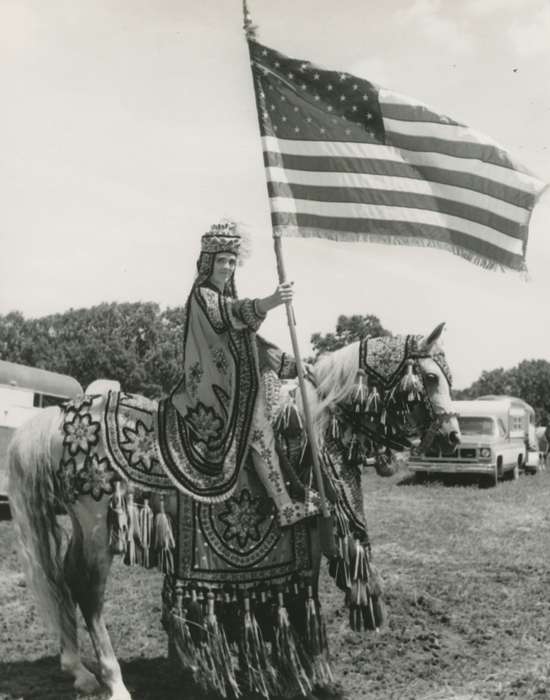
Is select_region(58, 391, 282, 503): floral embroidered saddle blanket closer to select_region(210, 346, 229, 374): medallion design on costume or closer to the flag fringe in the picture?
select_region(210, 346, 229, 374): medallion design on costume

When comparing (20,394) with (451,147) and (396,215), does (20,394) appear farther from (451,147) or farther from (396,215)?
(451,147)

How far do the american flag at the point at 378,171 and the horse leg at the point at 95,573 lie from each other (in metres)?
1.96

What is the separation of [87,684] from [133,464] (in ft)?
4.48

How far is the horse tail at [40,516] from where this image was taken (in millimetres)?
5035

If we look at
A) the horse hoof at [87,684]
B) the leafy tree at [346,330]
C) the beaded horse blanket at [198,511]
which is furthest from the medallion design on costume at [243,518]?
the leafy tree at [346,330]

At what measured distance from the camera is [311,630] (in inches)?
186

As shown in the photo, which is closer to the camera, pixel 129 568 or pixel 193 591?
pixel 193 591

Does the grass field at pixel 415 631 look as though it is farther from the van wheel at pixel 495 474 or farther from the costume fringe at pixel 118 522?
the van wheel at pixel 495 474

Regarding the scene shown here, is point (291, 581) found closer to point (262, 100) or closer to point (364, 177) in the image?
point (364, 177)

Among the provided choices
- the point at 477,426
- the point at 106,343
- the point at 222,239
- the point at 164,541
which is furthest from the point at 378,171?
the point at 106,343

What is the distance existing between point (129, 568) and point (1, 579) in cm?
121

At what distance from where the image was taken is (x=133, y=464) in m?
4.79

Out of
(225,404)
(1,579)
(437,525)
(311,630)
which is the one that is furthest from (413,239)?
(437,525)

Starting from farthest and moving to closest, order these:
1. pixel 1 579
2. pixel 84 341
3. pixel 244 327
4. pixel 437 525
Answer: pixel 84 341 → pixel 437 525 → pixel 1 579 → pixel 244 327
